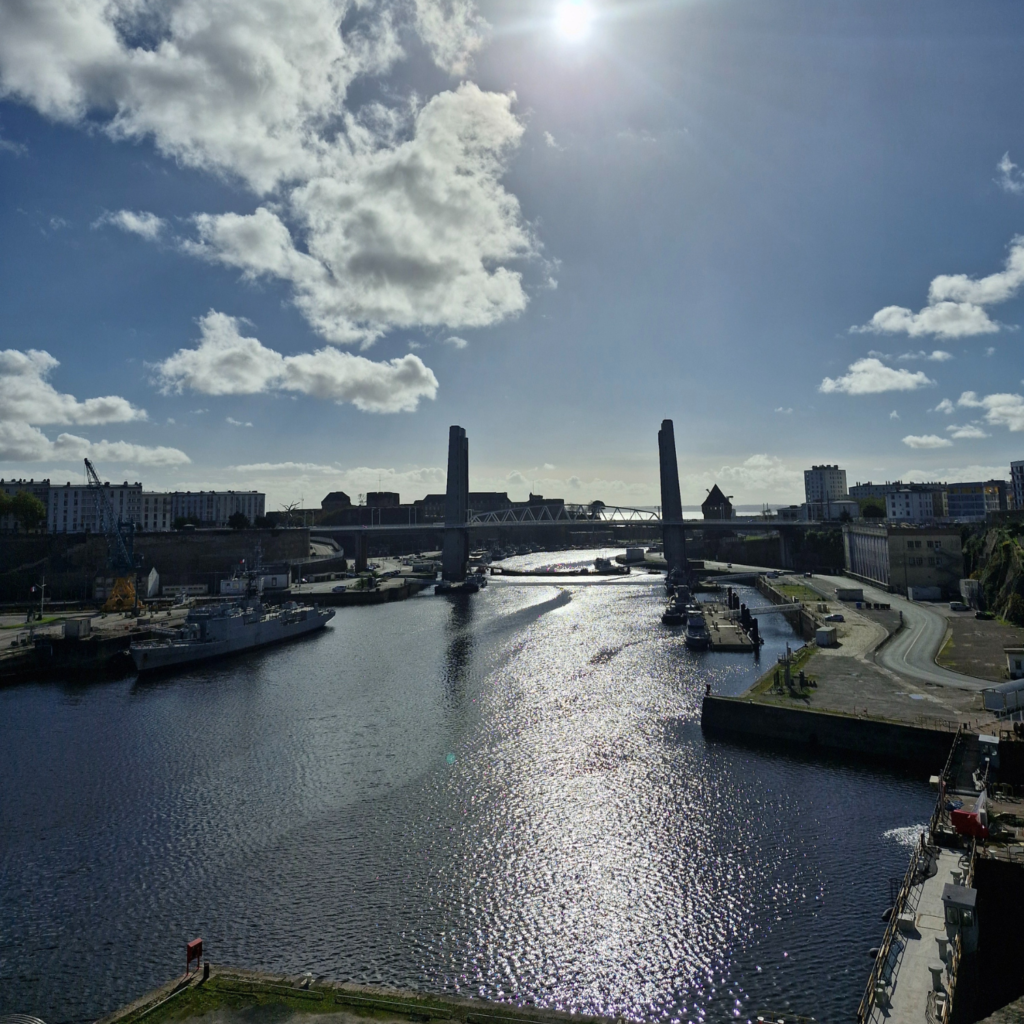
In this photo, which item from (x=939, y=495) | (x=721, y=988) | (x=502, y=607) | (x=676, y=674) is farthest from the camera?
(x=939, y=495)

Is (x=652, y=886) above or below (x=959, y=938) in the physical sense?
below

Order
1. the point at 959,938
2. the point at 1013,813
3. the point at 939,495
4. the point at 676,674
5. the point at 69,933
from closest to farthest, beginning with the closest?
the point at 959,938 → the point at 69,933 → the point at 1013,813 → the point at 676,674 → the point at 939,495

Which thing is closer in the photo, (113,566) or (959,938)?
(959,938)

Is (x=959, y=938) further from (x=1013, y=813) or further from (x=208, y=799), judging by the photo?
(x=208, y=799)

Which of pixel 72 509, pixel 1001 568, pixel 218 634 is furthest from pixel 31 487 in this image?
pixel 1001 568

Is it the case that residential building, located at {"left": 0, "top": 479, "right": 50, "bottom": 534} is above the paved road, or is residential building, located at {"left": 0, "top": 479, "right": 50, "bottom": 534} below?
above

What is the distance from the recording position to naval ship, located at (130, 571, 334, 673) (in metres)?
60.1

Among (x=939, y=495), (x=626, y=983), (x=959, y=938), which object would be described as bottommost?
(x=626, y=983)

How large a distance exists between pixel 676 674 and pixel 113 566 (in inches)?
3730

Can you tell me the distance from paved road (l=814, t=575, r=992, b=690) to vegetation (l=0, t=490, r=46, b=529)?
145 m

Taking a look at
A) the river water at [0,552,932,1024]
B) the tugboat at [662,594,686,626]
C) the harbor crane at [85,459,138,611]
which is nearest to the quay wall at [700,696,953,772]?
the river water at [0,552,932,1024]

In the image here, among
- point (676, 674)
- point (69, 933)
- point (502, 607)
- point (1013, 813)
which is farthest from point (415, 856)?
point (502, 607)

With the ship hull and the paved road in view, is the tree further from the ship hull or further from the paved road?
the paved road

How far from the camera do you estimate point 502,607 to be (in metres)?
103
